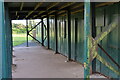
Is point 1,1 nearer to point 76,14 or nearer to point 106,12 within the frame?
point 106,12

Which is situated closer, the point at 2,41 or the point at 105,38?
the point at 2,41

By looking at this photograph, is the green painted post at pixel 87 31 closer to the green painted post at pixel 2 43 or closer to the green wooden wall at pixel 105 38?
the green painted post at pixel 2 43

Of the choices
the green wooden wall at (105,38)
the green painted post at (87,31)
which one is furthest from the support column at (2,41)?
the green wooden wall at (105,38)

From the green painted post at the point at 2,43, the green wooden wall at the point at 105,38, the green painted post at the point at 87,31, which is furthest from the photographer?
the green wooden wall at the point at 105,38

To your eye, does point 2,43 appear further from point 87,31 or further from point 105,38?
point 105,38

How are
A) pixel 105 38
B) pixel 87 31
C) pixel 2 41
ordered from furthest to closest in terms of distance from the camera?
pixel 105 38 < pixel 2 41 < pixel 87 31

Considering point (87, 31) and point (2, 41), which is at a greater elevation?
point (87, 31)

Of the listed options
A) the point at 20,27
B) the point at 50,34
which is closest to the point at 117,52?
the point at 50,34

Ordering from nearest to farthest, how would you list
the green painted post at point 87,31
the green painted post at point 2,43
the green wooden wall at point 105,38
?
the green painted post at point 87,31 → the green painted post at point 2,43 → the green wooden wall at point 105,38

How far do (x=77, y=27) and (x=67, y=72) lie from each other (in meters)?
2.56

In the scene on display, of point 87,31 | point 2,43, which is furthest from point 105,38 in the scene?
point 2,43

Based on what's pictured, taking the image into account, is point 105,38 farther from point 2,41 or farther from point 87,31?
point 2,41

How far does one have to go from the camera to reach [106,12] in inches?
261

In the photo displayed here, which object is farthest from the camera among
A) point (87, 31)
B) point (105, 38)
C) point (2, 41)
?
point (105, 38)
